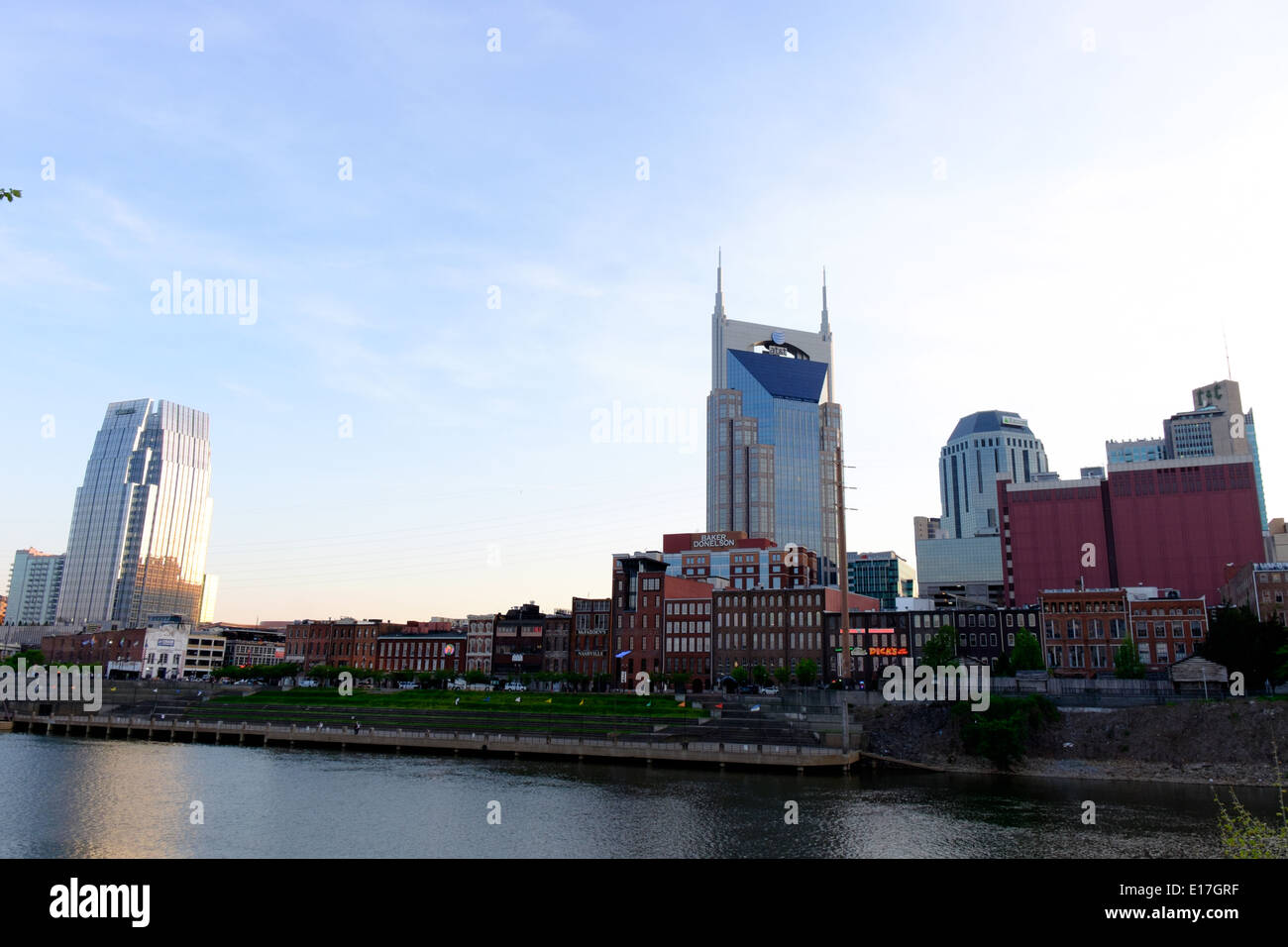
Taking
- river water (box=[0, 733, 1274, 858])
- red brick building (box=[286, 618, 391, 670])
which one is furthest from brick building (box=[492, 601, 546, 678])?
river water (box=[0, 733, 1274, 858])

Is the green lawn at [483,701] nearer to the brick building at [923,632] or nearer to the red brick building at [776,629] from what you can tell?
the red brick building at [776,629]

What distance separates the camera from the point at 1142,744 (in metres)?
81.5

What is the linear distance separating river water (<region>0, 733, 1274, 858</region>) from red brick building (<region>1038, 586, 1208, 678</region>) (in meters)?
56.5

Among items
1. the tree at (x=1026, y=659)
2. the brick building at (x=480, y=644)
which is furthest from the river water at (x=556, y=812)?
the brick building at (x=480, y=644)

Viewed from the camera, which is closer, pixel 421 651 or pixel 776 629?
pixel 776 629

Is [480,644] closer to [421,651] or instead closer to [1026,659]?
[421,651]

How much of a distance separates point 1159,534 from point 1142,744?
130m

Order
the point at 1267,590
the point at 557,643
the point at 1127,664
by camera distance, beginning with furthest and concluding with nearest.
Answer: the point at 557,643, the point at 1267,590, the point at 1127,664

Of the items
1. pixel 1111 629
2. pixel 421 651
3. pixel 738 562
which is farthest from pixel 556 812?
pixel 738 562

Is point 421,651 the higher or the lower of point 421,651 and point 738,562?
the lower

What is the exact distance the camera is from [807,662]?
12681cm

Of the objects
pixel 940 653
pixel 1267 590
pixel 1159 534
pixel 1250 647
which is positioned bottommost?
pixel 940 653
